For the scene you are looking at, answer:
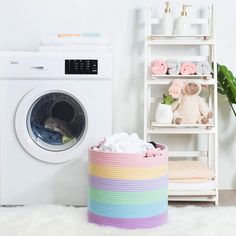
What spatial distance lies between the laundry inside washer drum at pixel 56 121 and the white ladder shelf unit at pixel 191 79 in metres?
0.43

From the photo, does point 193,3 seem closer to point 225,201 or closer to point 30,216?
point 225,201

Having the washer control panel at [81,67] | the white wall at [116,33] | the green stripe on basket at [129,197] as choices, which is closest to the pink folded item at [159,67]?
the white wall at [116,33]

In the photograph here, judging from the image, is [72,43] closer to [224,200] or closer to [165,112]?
[165,112]

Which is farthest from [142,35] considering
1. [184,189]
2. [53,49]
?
[184,189]

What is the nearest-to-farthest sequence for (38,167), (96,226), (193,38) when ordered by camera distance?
Answer: (96,226) → (38,167) → (193,38)

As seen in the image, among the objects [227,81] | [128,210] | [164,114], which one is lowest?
[128,210]

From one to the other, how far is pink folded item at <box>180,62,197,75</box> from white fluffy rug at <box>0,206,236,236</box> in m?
0.81

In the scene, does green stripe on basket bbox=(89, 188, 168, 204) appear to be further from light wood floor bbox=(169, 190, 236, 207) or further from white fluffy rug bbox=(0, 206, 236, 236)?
light wood floor bbox=(169, 190, 236, 207)

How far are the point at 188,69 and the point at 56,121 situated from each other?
0.82 metres

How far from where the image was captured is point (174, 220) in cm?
223

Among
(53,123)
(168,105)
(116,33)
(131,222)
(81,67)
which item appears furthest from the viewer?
(116,33)

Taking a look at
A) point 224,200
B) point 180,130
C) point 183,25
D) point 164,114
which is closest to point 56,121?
point 164,114

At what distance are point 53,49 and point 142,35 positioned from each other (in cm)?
73

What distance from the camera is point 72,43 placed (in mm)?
2631
